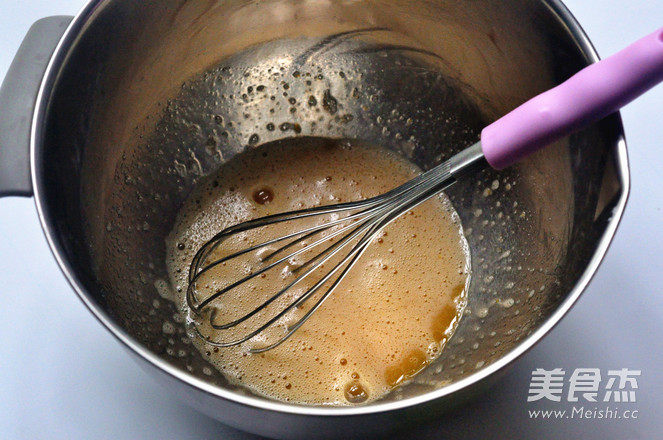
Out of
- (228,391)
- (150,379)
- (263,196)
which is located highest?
(263,196)

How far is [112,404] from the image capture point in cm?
84

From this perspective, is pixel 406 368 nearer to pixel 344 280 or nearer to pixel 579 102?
pixel 344 280

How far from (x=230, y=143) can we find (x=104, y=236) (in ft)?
0.83

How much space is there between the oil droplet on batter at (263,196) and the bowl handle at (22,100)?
12.5 inches

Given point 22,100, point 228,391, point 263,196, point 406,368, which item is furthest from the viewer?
point 263,196

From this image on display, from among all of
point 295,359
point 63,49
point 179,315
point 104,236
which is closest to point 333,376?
point 295,359

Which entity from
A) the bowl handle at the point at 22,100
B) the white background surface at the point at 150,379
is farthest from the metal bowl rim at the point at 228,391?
the white background surface at the point at 150,379

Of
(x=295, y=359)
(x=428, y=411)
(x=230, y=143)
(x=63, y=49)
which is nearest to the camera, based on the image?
(x=428, y=411)

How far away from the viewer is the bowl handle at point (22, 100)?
68 centimetres

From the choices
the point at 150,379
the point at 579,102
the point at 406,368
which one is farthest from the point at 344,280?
the point at 579,102

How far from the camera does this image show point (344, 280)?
90 cm

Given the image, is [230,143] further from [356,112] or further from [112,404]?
[112,404]

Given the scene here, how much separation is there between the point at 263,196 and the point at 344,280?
167 millimetres

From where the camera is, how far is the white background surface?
83 cm
